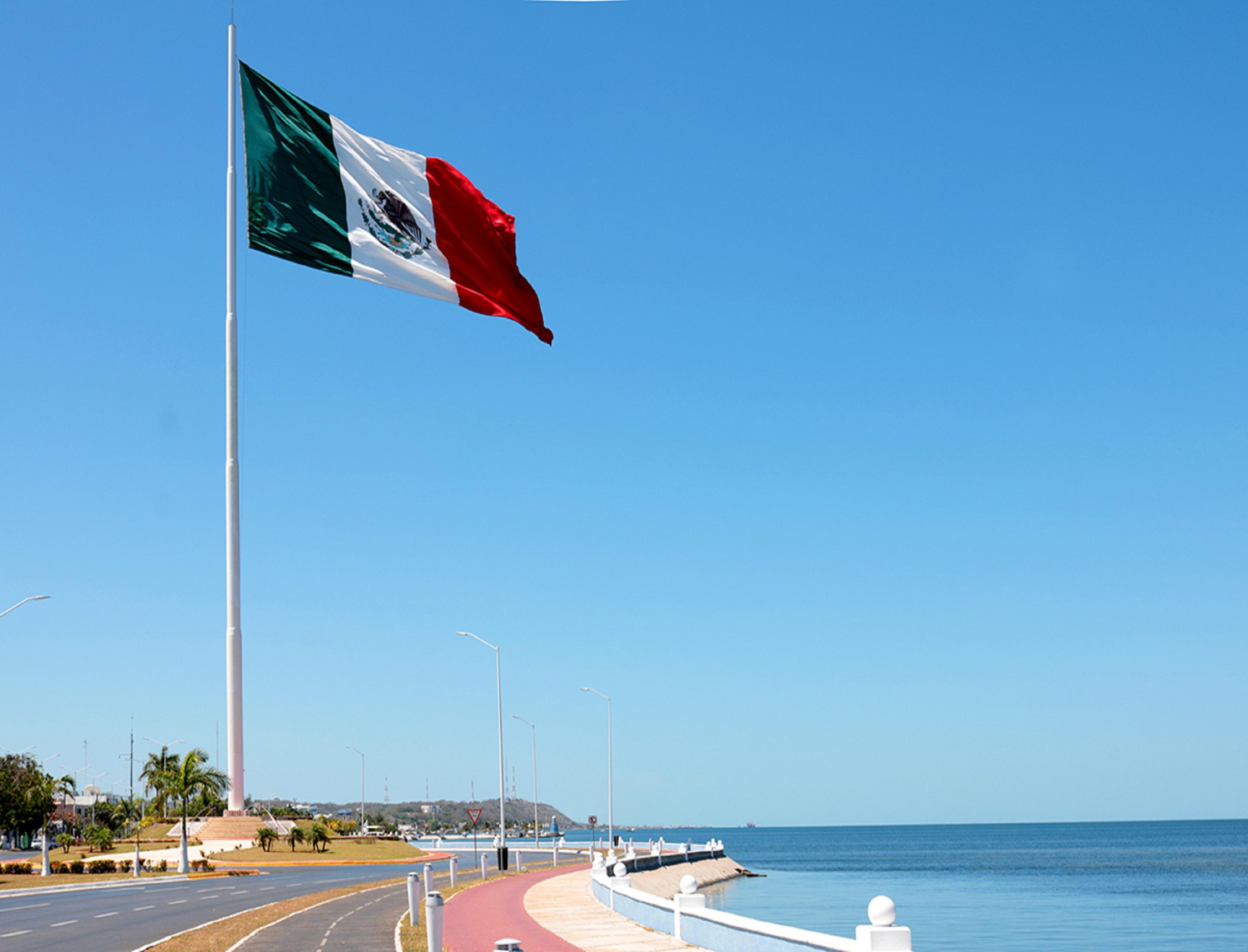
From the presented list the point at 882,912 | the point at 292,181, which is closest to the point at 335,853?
the point at 292,181

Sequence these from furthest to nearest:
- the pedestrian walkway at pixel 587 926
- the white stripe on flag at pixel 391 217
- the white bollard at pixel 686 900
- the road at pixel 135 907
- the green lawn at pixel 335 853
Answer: the green lawn at pixel 335 853
the road at pixel 135 907
the white stripe on flag at pixel 391 217
the pedestrian walkway at pixel 587 926
the white bollard at pixel 686 900

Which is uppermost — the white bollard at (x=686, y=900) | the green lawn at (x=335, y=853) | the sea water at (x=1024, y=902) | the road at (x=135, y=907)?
the white bollard at (x=686, y=900)

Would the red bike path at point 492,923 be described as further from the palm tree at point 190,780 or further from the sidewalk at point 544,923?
the palm tree at point 190,780

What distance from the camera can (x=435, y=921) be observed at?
21.8 m

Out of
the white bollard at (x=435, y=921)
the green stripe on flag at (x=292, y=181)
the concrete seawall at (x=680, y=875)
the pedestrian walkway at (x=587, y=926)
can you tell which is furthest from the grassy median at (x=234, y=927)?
the green stripe on flag at (x=292, y=181)

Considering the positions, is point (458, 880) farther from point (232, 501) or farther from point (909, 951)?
point (909, 951)

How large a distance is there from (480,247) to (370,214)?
2.44m

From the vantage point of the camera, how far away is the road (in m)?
28.2

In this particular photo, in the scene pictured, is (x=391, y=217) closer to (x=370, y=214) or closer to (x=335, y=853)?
(x=370, y=214)

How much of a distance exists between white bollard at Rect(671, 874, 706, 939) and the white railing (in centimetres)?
2

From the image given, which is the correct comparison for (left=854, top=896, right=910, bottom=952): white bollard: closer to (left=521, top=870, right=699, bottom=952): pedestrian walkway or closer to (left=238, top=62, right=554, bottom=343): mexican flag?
(left=521, top=870, right=699, bottom=952): pedestrian walkway

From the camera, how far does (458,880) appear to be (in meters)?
53.4

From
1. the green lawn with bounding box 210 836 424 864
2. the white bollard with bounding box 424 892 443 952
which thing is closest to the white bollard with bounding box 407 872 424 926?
the white bollard with bounding box 424 892 443 952

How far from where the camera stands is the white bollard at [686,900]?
24.2 m
